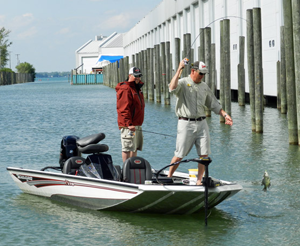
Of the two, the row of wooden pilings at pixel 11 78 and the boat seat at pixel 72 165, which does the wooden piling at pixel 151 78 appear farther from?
the row of wooden pilings at pixel 11 78

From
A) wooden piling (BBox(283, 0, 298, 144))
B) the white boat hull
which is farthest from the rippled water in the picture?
wooden piling (BBox(283, 0, 298, 144))

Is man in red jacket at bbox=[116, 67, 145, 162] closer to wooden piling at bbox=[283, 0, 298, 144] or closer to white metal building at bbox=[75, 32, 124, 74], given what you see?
wooden piling at bbox=[283, 0, 298, 144]

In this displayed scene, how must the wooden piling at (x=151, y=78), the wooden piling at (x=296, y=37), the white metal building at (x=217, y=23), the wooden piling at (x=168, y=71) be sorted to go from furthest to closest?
the wooden piling at (x=151, y=78) < the wooden piling at (x=168, y=71) < the white metal building at (x=217, y=23) < the wooden piling at (x=296, y=37)

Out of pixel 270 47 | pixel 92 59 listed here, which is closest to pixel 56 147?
pixel 270 47

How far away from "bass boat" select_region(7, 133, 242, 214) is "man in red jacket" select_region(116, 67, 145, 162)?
537 mm

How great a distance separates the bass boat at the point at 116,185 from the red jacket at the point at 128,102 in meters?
0.55

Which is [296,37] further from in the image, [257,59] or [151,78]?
[151,78]

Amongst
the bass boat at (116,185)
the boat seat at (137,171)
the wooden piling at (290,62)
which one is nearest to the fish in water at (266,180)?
the bass boat at (116,185)

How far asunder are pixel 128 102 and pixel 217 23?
1062 inches

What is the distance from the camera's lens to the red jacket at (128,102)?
9664 mm

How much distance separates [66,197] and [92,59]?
5339 inches

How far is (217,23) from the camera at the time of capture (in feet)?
117

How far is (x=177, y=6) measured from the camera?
4838 centimetres

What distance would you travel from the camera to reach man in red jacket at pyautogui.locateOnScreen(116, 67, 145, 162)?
9680 mm
